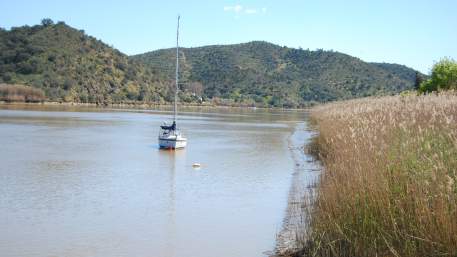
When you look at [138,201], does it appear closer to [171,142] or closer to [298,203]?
[298,203]

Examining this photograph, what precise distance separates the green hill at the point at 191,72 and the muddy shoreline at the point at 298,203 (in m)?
88.4

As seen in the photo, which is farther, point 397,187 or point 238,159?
point 238,159

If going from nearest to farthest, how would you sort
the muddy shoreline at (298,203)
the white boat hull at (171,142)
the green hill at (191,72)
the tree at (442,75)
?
the muddy shoreline at (298,203) < the white boat hull at (171,142) < the tree at (442,75) < the green hill at (191,72)

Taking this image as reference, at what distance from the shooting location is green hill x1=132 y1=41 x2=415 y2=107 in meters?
147

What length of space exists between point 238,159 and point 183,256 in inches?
625

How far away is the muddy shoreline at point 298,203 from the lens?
961 centimetres

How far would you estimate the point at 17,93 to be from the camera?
98438mm

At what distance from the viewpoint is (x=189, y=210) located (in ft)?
45.0

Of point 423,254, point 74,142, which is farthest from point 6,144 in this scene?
point 423,254

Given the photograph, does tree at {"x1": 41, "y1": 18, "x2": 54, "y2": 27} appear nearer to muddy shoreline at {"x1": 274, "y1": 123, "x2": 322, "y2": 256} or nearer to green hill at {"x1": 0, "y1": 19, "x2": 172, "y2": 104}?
green hill at {"x1": 0, "y1": 19, "x2": 172, "y2": 104}

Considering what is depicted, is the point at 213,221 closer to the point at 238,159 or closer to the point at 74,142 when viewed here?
the point at 238,159

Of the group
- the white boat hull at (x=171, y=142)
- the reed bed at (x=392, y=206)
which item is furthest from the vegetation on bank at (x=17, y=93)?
the reed bed at (x=392, y=206)

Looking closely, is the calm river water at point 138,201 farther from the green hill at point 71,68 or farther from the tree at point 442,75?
the green hill at point 71,68

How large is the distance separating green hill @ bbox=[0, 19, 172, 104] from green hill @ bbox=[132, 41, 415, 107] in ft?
76.4
